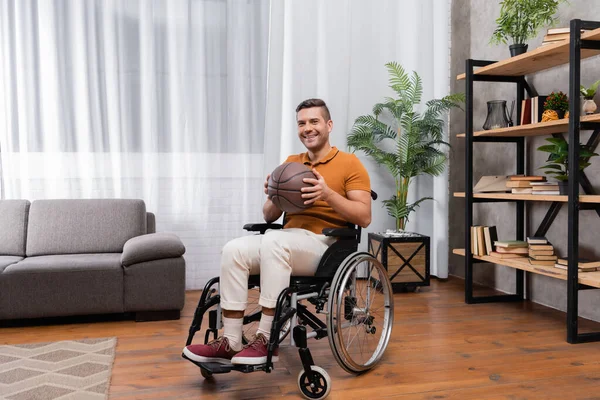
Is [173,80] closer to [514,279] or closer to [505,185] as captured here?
[505,185]

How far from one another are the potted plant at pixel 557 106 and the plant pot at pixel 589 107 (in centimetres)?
13

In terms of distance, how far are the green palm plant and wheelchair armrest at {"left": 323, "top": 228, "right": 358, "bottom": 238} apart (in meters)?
1.88

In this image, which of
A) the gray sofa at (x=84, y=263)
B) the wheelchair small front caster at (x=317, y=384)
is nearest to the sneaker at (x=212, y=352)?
the wheelchair small front caster at (x=317, y=384)

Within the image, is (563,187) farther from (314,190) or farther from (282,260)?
(282,260)

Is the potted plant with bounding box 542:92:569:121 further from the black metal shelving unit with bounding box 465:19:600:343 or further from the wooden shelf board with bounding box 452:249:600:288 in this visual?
the wooden shelf board with bounding box 452:249:600:288

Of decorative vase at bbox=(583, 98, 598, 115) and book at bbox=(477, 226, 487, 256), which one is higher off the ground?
decorative vase at bbox=(583, 98, 598, 115)

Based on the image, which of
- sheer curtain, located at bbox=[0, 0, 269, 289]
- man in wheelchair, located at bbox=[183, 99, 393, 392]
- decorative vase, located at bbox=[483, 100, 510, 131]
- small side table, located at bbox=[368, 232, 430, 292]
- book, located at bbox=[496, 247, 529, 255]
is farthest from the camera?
small side table, located at bbox=[368, 232, 430, 292]

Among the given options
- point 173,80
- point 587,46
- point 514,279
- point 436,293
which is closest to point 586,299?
point 514,279

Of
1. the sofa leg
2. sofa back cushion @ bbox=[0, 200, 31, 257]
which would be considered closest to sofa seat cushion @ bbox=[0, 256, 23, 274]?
sofa back cushion @ bbox=[0, 200, 31, 257]

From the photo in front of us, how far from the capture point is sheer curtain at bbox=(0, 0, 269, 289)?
3.84 metres

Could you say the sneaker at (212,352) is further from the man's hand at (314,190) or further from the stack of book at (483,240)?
the stack of book at (483,240)

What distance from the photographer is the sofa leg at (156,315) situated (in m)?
3.26

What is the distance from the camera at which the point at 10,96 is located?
3.83 meters

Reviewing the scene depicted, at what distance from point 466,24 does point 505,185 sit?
5.00ft
